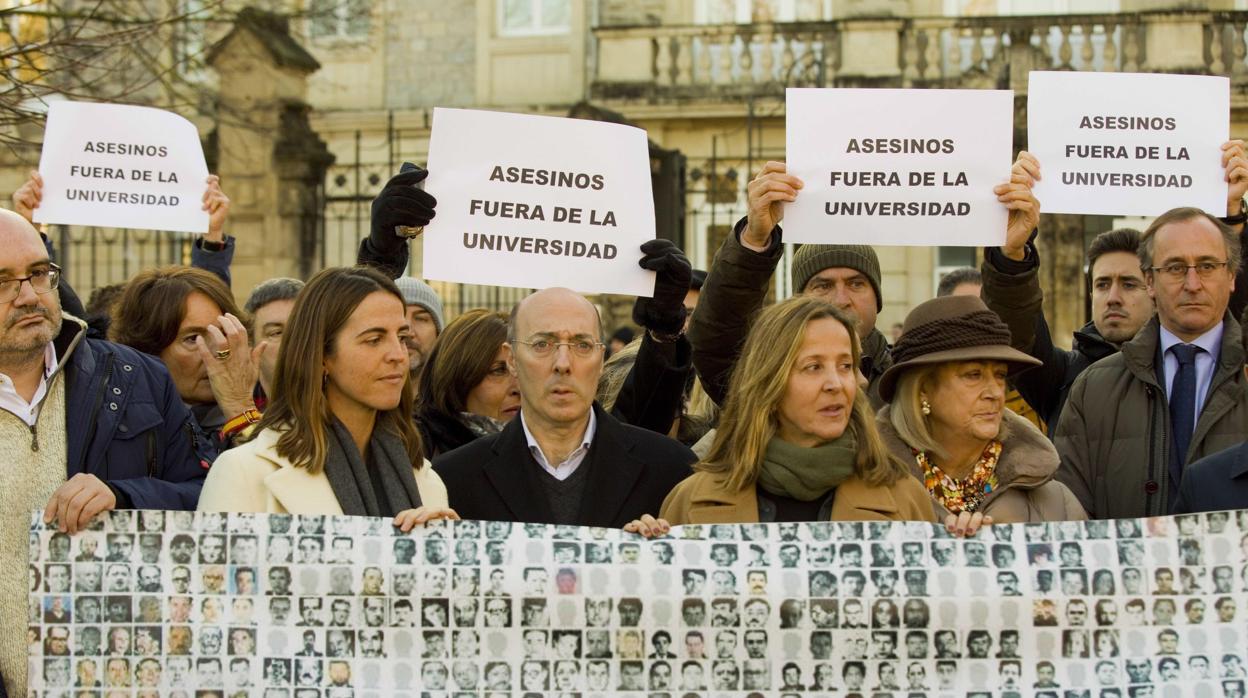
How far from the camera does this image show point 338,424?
15.6ft

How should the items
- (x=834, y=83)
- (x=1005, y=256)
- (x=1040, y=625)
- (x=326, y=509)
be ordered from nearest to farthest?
(x=1040, y=625) → (x=326, y=509) → (x=1005, y=256) → (x=834, y=83)

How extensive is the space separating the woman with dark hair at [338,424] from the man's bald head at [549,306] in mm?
468

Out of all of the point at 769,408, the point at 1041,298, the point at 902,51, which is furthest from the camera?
the point at 902,51

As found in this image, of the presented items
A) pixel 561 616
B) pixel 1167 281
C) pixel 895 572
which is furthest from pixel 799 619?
pixel 1167 281

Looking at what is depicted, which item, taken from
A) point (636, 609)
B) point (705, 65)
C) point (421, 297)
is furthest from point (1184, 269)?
point (705, 65)

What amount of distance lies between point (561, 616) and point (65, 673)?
1.24m

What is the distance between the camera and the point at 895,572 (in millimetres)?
4293

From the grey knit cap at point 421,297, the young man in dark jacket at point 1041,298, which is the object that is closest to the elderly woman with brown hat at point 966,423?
the young man in dark jacket at point 1041,298

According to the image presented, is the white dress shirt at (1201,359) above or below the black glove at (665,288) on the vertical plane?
below

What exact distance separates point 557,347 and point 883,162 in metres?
1.28

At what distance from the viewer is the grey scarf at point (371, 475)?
15.1 feet

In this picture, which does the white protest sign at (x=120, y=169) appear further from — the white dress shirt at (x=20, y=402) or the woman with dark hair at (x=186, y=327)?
the white dress shirt at (x=20, y=402)

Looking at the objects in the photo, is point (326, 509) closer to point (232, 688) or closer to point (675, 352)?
point (232, 688)

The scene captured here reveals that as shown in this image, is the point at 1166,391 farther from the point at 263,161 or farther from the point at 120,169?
the point at 263,161
